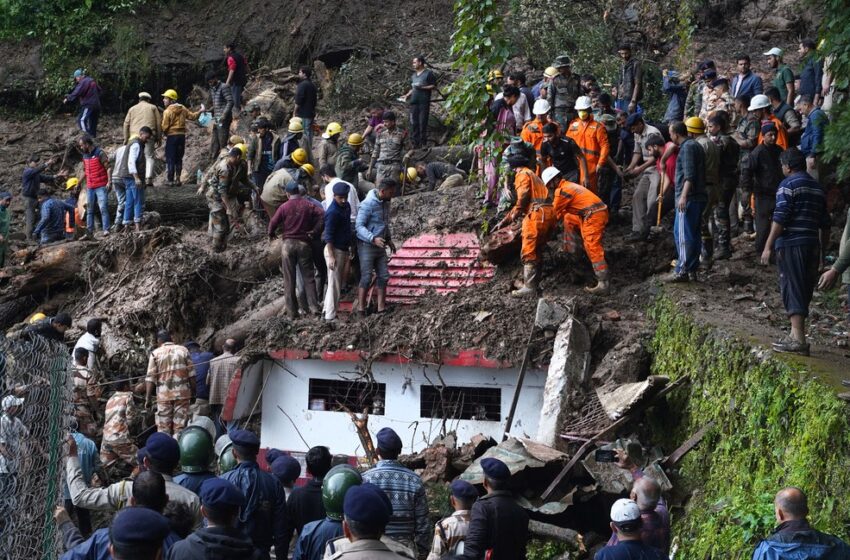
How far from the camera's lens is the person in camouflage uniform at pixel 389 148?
1770cm

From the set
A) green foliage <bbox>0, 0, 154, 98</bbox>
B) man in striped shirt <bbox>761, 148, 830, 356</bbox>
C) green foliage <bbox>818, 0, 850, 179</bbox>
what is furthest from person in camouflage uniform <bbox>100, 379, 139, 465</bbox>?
green foliage <bbox>0, 0, 154, 98</bbox>

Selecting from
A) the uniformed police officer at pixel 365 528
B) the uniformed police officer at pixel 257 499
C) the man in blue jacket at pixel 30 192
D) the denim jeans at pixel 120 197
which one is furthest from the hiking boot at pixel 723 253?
the man in blue jacket at pixel 30 192

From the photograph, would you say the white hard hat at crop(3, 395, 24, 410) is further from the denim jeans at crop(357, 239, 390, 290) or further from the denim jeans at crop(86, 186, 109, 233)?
the denim jeans at crop(86, 186, 109, 233)

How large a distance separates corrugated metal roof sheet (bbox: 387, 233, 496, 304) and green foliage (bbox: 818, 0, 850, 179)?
5959mm

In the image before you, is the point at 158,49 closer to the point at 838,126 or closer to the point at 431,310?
the point at 431,310

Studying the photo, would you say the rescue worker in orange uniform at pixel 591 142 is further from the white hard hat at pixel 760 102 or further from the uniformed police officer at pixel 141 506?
the uniformed police officer at pixel 141 506

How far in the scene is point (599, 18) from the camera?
77.5ft

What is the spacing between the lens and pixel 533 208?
13570 mm

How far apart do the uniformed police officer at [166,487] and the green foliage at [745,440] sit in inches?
156

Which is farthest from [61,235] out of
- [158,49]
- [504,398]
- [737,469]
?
[737,469]

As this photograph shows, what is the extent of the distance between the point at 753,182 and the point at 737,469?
5.10 m

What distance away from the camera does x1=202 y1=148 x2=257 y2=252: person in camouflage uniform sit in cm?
1692

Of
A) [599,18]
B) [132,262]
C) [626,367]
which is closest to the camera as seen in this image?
[626,367]

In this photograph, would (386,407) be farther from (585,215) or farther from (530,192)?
(585,215)
